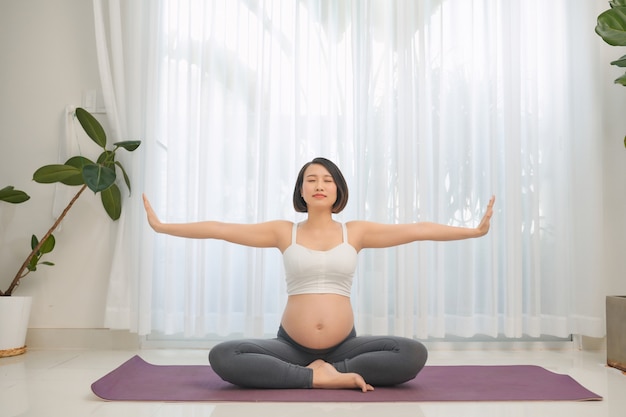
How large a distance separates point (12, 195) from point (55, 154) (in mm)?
375

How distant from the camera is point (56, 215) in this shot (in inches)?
141

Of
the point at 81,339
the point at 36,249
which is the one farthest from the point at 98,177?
the point at 81,339

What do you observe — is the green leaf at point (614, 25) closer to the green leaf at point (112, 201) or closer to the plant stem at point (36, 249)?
the green leaf at point (112, 201)

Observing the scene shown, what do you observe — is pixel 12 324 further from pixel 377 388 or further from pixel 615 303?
pixel 615 303

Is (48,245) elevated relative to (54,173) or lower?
lower

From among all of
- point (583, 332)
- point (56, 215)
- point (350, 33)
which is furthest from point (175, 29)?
point (583, 332)

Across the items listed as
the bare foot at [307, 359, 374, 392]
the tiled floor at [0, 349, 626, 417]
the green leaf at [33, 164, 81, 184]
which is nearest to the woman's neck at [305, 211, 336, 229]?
the bare foot at [307, 359, 374, 392]

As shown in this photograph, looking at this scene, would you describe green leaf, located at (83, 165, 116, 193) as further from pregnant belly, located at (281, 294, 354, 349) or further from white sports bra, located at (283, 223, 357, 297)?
pregnant belly, located at (281, 294, 354, 349)

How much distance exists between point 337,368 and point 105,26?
243 centimetres

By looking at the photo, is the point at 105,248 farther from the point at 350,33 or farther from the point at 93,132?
the point at 350,33

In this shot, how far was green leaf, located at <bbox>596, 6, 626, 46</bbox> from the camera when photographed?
10.0ft

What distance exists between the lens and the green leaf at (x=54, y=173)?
329 centimetres

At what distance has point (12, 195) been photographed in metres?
3.42

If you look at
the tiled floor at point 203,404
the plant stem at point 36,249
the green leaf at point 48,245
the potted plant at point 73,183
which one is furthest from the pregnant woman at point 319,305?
the green leaf at point 48,245
